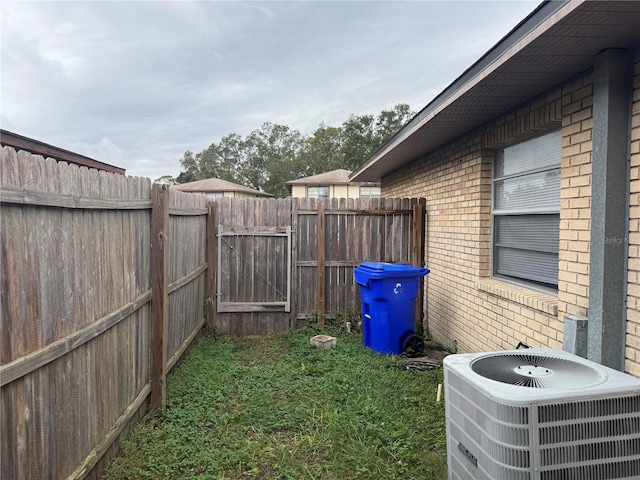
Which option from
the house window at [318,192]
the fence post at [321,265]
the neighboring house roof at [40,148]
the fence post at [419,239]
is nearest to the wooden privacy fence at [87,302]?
the fence post at [321,265]

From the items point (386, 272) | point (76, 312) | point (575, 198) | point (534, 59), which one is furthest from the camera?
point (386, 272)

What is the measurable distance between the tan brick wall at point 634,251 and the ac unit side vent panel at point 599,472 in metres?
0.81

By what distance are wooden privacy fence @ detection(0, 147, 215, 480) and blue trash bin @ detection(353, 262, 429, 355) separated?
2.89 m

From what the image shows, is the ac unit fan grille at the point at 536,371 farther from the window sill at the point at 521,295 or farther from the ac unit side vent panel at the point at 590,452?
the window sill at the point at 521,295

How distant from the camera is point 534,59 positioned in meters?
2.86

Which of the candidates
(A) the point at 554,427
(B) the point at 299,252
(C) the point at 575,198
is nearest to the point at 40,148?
(B) the point at 299,252

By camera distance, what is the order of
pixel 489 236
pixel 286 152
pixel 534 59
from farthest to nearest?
pixel 286 152
pixel 489 236
pixel 534 59

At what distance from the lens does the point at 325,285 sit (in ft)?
23.6

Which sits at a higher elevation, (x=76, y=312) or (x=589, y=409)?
(x=76, y=312)

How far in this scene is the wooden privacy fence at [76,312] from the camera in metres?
1.83

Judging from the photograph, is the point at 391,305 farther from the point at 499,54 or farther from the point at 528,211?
the point at 499,54

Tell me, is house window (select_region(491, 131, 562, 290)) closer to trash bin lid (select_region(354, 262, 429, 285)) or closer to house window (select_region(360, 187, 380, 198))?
trash bin lid (select_region(354, 262, 429, 285))

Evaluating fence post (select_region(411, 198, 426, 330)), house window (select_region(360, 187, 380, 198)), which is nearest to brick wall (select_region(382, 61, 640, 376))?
fence post (select_region(411, 198, 426, 330))

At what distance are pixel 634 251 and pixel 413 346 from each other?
3.56 m
